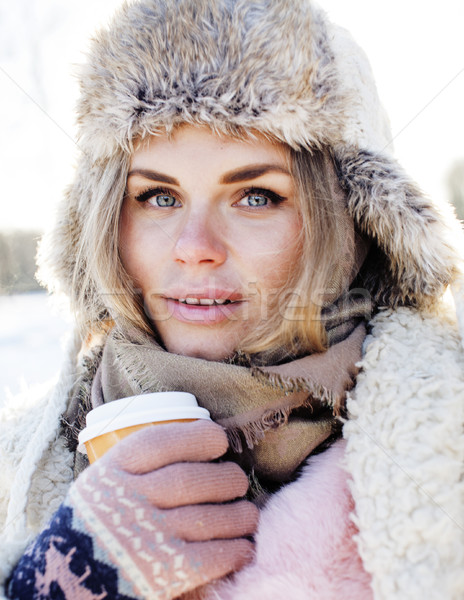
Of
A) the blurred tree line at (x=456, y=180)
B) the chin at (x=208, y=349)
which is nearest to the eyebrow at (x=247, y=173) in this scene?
the chin at (x=208, y=349)

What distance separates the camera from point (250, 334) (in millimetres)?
1170

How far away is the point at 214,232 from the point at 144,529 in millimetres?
706

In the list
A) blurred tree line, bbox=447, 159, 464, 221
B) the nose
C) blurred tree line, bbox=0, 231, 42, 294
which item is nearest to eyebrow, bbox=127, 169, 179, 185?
the nose

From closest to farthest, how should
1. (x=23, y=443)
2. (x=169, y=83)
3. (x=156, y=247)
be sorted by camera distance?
(x=169, y=83) < (x=156, y=247) < (x=23, y=443)

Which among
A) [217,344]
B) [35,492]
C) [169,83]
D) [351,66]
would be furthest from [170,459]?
[351,66]

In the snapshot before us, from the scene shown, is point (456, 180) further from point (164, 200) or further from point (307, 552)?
point (307, 552)

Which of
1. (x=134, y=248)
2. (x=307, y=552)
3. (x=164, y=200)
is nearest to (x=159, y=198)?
(x=164, y=200)

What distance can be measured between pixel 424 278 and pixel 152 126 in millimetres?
822

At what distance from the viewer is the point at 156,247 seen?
1213 mm

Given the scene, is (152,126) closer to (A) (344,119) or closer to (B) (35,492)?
(A) (344,119)

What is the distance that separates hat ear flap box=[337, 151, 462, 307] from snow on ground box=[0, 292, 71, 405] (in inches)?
104

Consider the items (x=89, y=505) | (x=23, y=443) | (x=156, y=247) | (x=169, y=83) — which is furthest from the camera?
(x=23, y=443)

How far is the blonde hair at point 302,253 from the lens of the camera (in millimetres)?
1128

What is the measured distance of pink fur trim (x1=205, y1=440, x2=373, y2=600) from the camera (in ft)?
2.56
